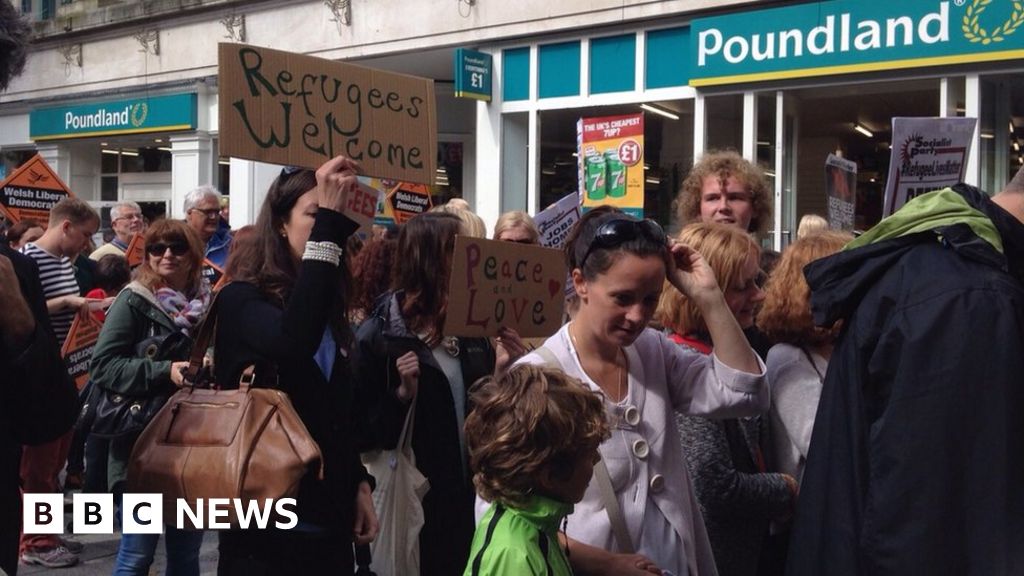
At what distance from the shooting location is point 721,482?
117 inches

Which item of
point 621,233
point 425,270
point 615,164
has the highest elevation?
point 615,164

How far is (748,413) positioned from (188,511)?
1470mm

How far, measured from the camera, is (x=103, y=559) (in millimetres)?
6543

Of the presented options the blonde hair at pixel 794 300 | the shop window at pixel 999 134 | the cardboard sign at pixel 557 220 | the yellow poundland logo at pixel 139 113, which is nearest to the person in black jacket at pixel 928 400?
the blonde hair at pixel 794 300

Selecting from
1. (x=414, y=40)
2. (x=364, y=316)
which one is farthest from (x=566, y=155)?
(x=364, y=316)

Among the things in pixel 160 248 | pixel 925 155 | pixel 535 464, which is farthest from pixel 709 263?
pixel 160 248

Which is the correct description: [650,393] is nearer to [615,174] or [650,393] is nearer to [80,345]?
[80,345]

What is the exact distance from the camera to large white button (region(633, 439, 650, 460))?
8.66 feet

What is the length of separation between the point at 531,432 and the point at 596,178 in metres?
9.78

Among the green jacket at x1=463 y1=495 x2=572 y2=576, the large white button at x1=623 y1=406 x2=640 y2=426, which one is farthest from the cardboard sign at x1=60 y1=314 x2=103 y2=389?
the green jacket at x1=463 y1=495 x2=572 y2=576

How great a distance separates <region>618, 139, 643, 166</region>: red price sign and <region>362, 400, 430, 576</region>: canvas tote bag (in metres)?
8.43

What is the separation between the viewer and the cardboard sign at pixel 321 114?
3.13 m

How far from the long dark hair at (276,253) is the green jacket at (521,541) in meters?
0.99

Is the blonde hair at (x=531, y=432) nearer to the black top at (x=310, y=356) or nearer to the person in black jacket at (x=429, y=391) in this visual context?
the black top at (x=310, y=356)
